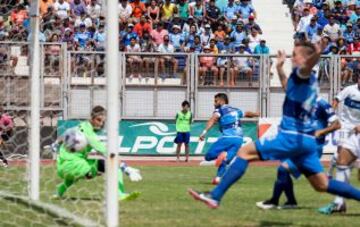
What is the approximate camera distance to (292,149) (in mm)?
11906

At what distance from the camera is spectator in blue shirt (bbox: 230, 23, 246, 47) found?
3584cm

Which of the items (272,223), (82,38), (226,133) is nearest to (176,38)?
(82,38)

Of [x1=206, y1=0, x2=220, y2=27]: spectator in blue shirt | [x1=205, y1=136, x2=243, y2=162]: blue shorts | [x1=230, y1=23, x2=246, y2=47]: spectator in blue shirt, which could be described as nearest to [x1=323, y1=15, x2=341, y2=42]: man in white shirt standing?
[x1=230, y1=23, x2=246, y2=47]: spectator in blue shirt

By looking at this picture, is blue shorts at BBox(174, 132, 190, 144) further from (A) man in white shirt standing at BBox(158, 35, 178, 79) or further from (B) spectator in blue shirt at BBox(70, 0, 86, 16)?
(B) spectator in blue shirt at BBox(70, 0, 86, 16)

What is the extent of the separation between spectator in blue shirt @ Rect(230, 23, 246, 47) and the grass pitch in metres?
15.0

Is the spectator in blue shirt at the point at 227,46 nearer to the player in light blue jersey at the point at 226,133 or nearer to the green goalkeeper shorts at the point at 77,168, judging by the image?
the player in light blue jersey at the point at 226,133

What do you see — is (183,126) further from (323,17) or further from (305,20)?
(323,17)

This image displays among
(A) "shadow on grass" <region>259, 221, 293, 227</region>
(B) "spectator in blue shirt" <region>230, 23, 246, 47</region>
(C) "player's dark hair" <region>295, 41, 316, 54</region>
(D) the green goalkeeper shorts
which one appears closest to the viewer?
(C) "player's dark hair" <region>295, 41, 316, 54</region>

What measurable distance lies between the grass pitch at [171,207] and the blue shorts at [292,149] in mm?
972

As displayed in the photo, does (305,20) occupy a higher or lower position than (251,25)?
higher

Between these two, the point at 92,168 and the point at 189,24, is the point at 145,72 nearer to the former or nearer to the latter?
Answer: the point at 189,24

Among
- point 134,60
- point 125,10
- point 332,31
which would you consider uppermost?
point 125,10

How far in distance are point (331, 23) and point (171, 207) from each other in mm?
23718

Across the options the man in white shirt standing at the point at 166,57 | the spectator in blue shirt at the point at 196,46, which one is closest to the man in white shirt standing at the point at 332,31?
the spectator in blue shirt at the point at 196,46
